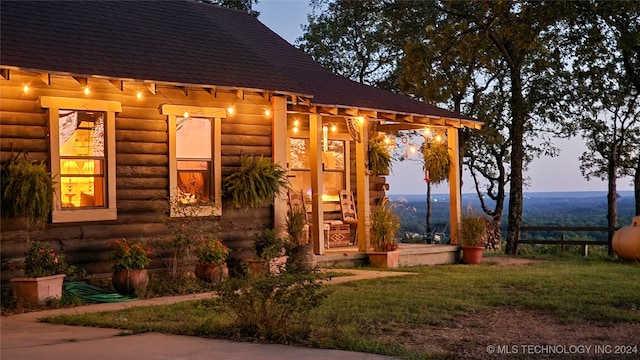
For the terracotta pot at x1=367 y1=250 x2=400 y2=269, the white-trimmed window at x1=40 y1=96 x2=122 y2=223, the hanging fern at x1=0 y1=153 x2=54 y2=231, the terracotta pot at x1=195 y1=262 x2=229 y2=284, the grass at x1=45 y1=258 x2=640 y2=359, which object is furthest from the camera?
the terracotta pot at x1=367 y1=250 x2=400 y2=269

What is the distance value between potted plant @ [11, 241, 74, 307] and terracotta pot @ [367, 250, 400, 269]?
666 centimetres

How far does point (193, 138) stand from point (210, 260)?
6.72 ft

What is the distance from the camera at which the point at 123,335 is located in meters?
8.77

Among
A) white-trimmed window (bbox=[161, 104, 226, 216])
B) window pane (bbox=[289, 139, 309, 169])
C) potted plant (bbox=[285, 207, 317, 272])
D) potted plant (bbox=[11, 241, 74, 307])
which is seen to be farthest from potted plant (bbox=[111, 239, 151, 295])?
window pane (bbox=[289, 139, 309, 169])

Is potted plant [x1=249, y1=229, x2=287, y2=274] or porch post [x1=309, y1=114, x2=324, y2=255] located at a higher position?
porch post [x1=309, y1=114, x2=324, y2=255]

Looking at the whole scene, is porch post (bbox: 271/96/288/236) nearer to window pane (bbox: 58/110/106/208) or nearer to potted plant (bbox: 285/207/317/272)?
potted plant (bbox: 285/207/317/272)

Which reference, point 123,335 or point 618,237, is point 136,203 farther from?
point 618,237

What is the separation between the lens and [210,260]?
13430 millimetres

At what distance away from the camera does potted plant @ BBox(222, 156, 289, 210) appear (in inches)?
561

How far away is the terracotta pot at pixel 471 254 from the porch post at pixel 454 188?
407 millimetres

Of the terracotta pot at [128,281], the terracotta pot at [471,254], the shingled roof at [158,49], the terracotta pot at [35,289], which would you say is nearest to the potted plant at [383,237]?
the shingled roof at [158,49]

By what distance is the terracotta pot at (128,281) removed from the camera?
12.2m

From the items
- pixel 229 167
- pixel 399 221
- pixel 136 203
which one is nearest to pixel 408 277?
pixel 399 221

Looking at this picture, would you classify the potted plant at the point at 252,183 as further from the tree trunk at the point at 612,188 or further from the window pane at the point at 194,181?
the tree trunk at the point at 612,188
